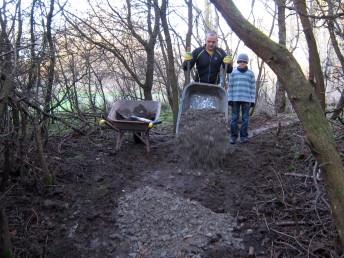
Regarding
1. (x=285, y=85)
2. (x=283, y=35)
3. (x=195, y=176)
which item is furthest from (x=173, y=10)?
(x=285, y=85)

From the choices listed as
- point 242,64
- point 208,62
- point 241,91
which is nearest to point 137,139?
point 208,62

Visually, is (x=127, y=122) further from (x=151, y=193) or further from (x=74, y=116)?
(x=151, y=193)

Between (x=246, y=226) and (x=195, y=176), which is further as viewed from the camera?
(x=195, y=176)

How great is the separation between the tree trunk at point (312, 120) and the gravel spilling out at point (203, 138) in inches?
145

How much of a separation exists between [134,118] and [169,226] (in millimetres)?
2892

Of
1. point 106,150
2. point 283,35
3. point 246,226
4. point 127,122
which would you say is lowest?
point 246,226

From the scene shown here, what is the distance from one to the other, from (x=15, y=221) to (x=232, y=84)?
13.9 feet

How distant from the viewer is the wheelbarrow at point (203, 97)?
738 cm

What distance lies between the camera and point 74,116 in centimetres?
766

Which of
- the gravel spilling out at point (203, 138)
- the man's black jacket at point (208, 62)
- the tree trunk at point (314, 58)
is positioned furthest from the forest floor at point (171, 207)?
the man's black jacket at point (208, 62)

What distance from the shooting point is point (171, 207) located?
5.32m

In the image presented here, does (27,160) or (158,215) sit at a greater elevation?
(27,160)

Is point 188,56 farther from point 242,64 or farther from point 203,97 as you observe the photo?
point 242,64

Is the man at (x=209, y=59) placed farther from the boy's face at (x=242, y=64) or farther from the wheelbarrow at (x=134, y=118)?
the wheelbarrow at (x=134, y=118)
